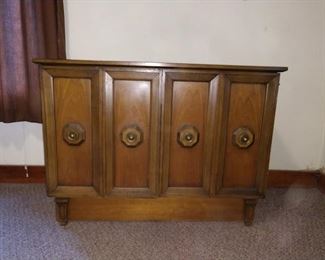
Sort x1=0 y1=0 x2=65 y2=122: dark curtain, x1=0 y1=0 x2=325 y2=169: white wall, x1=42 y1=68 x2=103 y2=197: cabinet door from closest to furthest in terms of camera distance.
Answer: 1. x1=42 y1=68 x2=103 y2=197: cabinet door
2. x1=0 y1=0 x2=65 y2=122: dark curtain
3. x1=0 y1=0 x2=325 y2=169: white wall

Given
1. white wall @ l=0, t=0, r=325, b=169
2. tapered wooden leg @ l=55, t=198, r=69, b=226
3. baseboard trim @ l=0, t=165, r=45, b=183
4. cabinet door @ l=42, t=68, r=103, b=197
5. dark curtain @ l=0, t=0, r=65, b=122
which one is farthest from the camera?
baseboard trim @ l=0, t=165, r=45, b=183

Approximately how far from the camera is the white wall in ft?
5.18

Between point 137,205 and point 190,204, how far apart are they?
9.6 inches

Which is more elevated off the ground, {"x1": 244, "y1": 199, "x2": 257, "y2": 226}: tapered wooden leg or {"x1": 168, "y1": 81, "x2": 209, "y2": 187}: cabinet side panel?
{"x1": 168, "y1": 81, "x2": 209, "y2": 187}: cabinet side panel

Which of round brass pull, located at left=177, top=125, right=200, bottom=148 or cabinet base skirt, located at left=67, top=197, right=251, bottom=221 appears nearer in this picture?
round brass pull, located at left=177, top=125, right=200, bottom=148

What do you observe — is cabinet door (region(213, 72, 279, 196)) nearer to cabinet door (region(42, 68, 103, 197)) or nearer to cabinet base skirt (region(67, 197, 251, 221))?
cabinet base skirt (region(67, 197, 251, 221))

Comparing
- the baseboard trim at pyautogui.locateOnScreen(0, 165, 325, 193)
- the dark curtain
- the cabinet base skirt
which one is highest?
the dark curtain

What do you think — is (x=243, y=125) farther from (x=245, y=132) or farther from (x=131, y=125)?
(x=131, y=125)

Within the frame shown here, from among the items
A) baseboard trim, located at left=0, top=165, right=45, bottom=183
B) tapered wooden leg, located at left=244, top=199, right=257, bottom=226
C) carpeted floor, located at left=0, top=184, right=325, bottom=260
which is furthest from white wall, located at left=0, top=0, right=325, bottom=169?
tapered wooden leg, located at left=244, top=199, right=257, bottom=226

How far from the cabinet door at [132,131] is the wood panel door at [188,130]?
0.15ft

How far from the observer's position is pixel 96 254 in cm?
106

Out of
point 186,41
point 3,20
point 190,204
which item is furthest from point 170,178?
point 3,20

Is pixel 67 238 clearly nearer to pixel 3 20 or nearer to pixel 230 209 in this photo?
pixel 230 209

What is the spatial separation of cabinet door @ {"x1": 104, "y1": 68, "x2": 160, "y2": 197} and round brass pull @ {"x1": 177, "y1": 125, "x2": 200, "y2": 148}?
0.10 meters
